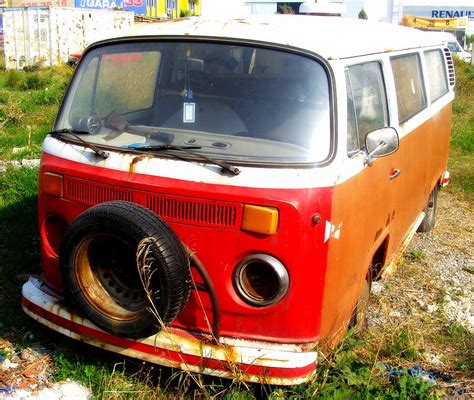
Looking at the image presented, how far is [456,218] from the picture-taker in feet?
23.5

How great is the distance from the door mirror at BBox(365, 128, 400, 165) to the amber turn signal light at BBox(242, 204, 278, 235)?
795 millimetres

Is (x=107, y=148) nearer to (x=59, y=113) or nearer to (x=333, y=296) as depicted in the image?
(x=59, y=113)

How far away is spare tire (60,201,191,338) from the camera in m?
2.91

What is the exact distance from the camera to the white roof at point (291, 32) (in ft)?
10.9

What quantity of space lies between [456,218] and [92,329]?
16.7 ft

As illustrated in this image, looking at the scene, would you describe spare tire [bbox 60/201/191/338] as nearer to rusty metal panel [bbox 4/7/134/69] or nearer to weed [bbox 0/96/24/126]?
weed [bbox 0/96/24/126]

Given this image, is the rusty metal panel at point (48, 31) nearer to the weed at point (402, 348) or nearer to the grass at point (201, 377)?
the grass at point (201, 377)

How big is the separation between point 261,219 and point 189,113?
918 millimetres

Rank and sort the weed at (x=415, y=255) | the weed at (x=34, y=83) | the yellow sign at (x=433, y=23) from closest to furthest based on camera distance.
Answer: the weed at (x=415, y=255), the weed at (x=34, y=83), the yellow sign at (x=433, y=23)

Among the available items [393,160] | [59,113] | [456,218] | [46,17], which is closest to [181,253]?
[59,113]

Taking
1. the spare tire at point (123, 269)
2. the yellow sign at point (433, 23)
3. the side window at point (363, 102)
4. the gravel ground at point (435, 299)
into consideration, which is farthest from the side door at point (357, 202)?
the yellow sign at point (433, 23)

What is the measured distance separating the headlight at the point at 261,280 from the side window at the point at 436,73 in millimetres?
3254

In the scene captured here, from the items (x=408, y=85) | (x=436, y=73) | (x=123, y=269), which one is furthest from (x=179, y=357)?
(x=436, y=73)

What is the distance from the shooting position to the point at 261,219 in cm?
294
